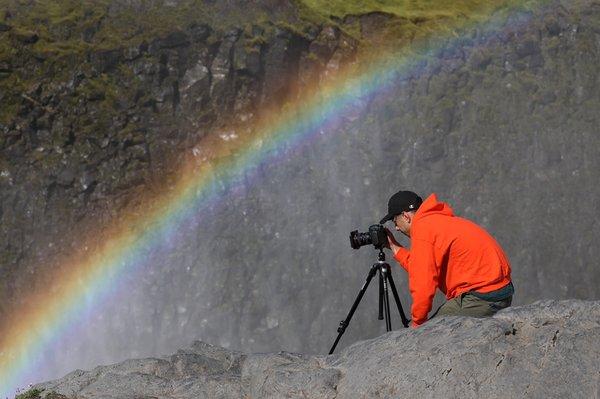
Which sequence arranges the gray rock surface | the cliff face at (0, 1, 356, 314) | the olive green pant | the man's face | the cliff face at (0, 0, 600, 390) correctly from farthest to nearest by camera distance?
the cliff face at (0, 0, 600, 390), the cliff face at (0, 1, 356, 314), the man's face, the olive green pant, the gray rock surface

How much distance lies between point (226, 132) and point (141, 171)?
2778 millimetres

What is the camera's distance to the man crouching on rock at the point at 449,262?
7.58 metres

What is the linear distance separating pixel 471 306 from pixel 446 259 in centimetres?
54

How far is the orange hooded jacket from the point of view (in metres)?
7.56

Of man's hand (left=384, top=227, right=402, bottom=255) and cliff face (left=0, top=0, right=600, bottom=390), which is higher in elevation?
cliff face (left=0, top=0, right=600, bottom=390)

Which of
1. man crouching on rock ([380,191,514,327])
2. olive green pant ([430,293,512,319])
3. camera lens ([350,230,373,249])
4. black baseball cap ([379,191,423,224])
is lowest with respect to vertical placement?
olive green pant ([430,293,512,319])

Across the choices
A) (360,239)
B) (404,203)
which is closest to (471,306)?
(404,203)

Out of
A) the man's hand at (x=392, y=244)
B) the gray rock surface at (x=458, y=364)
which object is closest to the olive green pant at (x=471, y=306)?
the gray rock surface at (x=458, y=364)

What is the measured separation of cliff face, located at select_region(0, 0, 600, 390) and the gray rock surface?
15.1 m

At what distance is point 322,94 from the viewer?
1019 inches

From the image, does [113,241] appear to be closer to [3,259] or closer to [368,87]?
[3,259]

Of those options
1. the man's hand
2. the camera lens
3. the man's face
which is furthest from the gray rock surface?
the camera lens

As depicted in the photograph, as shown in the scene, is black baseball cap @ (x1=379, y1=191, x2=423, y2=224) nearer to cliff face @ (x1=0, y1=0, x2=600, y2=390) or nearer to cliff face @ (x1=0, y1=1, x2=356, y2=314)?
cliff face @ (x1=0, y1=0, x2=600, y2=390)

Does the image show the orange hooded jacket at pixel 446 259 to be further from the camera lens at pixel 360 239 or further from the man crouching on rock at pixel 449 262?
the camera lens at pixel 360 239
